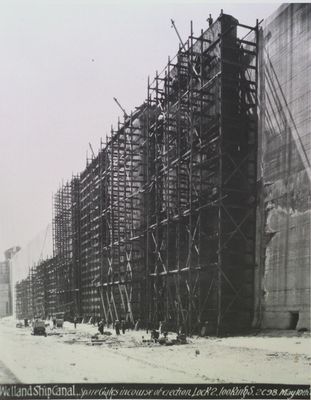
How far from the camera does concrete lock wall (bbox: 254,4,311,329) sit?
19516 millimetres

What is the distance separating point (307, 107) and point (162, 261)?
14932mm

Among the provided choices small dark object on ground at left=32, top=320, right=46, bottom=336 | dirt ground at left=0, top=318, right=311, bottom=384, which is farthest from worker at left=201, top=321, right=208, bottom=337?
small dark object on ground at left=32, top=320, right=46, bottom=336

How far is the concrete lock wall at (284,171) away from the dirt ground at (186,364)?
1.61m

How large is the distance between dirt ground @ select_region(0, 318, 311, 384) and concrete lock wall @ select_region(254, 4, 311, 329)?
161 cm

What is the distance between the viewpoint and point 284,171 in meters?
21.2

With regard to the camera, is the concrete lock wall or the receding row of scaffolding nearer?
the concrete lock wall

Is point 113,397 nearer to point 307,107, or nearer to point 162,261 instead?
point 307,107

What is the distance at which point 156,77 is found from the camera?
30.8 metres

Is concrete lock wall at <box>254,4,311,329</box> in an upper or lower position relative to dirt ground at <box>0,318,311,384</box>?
upper

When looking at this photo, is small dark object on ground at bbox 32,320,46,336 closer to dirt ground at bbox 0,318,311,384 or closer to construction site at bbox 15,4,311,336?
construction site at bbox 15,4,311,336

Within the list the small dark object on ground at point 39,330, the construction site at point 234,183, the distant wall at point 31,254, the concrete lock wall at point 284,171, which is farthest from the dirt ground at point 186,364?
the distant wall at point 31,254

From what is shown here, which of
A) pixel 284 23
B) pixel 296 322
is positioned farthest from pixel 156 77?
pixel 296 322

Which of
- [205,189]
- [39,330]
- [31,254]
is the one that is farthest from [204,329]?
[31,254]

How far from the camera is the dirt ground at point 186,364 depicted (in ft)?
38.3
